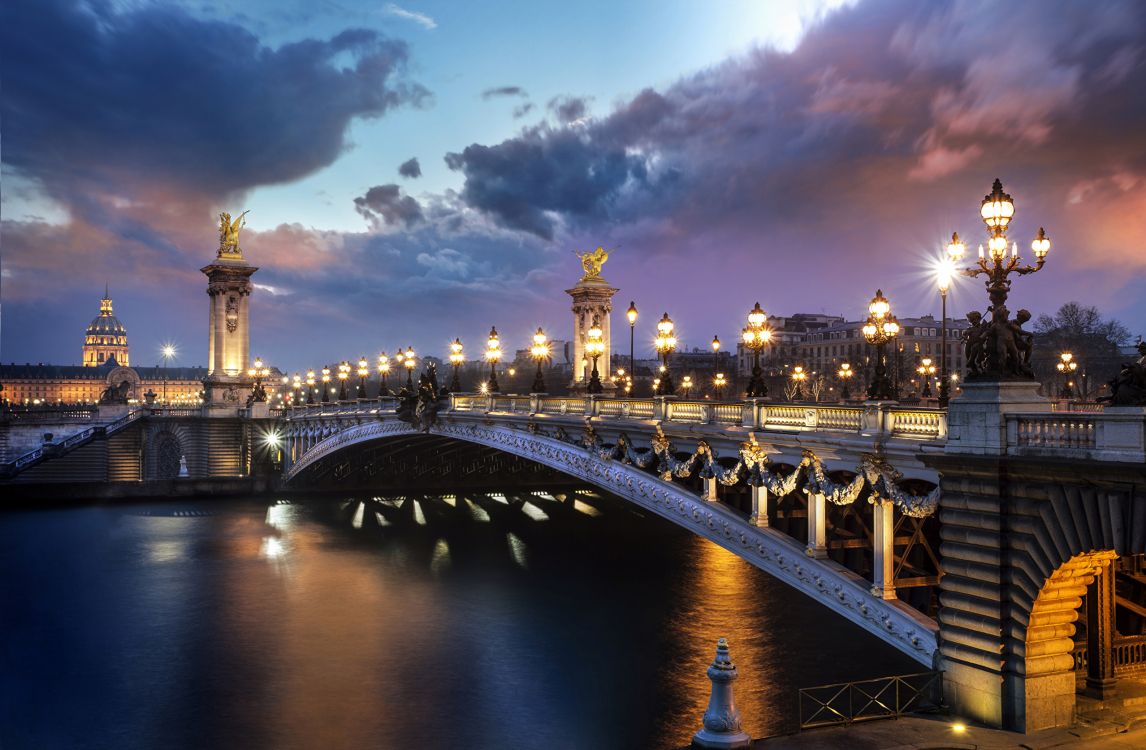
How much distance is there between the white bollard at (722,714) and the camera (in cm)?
1661

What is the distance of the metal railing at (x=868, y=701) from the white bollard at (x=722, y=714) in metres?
1.29

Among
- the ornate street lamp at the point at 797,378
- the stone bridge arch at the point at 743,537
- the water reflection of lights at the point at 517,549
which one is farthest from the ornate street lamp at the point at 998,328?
the ornate street lamp at the point at 797,378

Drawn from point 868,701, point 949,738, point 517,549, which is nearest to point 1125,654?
point 949,738

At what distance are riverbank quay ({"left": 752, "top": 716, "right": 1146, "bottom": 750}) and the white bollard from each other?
1.48 feet

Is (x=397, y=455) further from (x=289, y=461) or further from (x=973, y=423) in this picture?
(x=973, y=423)

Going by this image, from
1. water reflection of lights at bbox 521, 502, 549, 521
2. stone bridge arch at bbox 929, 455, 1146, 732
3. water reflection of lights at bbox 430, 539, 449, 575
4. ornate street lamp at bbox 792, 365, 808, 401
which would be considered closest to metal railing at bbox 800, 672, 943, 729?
stone bridge arch at bbox 929, 455, 1146, 732

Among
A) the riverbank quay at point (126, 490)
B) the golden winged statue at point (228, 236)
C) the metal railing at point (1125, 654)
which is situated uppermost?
the golden winged statue at point (228, 236)

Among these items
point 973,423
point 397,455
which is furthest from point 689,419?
point 397,455

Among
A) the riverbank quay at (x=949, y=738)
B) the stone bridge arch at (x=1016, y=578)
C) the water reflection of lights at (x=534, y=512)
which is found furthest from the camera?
the water reflection of lights at (x=534, y=512)

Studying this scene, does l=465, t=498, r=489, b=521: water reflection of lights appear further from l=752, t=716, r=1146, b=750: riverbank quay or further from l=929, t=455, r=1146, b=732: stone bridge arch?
l=929, t=455, r=1146, b=732: stone bridge arch

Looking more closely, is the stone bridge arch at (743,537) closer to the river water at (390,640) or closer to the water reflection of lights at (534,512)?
the river water at (390,640)

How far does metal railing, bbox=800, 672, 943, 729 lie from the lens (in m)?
17.3

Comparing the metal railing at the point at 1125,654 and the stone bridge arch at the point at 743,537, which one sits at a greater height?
the stone bridge arch at the point at 743,537

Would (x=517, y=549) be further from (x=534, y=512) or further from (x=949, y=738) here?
(x=949, y=738)
